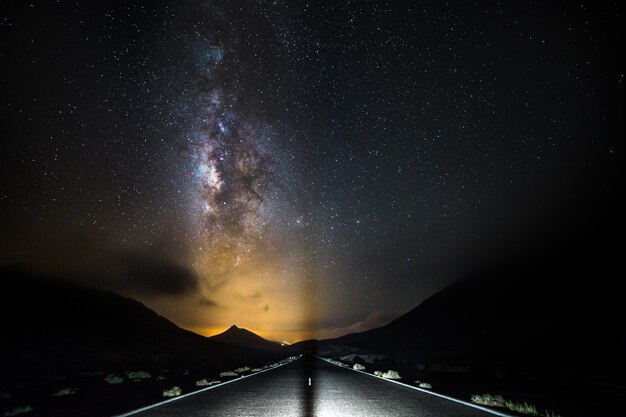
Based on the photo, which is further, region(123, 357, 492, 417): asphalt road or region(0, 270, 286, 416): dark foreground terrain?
region(0, 270, 286, 416): dark foreground terrain

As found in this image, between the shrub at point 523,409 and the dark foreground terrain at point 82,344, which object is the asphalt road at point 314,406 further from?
the dark foreground terrain at point 82,344

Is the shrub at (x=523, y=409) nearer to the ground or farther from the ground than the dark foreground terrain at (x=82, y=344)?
nearer to the ground

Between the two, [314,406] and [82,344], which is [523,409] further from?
[82,344]

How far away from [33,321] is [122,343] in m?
23.3

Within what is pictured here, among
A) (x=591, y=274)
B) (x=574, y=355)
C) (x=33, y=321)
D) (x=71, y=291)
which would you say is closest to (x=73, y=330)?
(x=33, y=321)

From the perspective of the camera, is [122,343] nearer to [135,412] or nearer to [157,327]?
[157,327]

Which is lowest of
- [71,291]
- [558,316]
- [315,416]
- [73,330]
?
[315,416]

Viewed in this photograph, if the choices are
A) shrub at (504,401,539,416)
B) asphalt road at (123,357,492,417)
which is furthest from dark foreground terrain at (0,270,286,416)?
shrub at (504,401,539,416)

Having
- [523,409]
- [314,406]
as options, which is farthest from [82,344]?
[523,409]

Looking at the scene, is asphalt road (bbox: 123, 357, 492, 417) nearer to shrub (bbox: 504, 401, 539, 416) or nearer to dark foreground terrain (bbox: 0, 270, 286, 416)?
shrub (bbox: 504, 401, 539, 416)

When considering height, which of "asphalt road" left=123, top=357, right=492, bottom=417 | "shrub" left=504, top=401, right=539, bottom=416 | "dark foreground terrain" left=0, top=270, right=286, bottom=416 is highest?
"dark foreground terrain" left=0, top=270, right=286, bottom=416

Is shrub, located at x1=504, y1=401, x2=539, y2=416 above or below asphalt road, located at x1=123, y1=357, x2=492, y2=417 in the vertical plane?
below

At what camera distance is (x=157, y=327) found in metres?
149

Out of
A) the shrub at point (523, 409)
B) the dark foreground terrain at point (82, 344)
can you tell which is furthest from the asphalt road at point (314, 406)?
the dark foreground terrain at point (82, 344)
